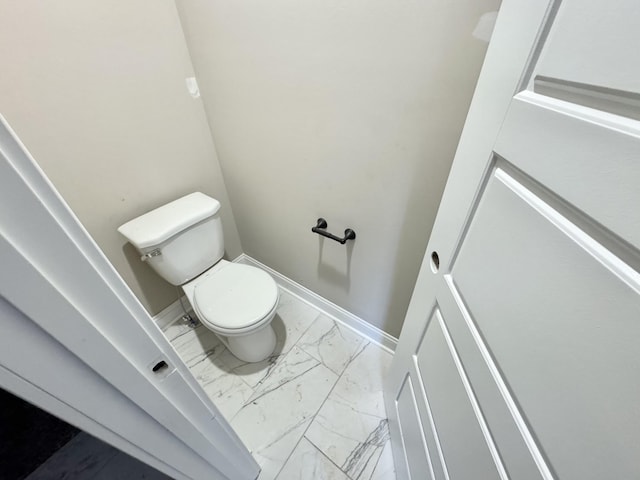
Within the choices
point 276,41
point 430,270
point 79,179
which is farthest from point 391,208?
point 79,179

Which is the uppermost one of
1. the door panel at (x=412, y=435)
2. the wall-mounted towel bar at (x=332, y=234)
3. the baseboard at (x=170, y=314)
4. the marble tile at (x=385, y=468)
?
the wall-mounted towel bar at (x=332, y=234)

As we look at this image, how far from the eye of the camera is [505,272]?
0.44 m

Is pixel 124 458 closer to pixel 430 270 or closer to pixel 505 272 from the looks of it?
pixel 430 270

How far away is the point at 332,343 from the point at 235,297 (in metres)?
0.62

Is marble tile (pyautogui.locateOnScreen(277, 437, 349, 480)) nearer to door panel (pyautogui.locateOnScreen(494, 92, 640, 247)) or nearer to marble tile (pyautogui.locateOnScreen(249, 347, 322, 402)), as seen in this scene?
marble tile (pyautogui.locateOnScreen(249, 347, 322, 402))

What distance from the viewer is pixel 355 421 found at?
119 cm

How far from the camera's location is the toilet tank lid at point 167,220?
3.75 feet

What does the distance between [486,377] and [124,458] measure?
1311 mm

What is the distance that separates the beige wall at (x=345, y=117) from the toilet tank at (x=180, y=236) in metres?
0.29

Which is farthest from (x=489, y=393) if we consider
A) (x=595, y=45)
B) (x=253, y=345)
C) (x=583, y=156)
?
(x=253, y=345)

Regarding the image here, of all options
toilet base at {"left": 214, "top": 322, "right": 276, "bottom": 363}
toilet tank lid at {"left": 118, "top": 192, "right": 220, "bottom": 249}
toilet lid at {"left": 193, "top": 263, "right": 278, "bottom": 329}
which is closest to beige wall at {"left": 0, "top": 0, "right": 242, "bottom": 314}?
toilet tank lid at {"left": 118, "top": 192, "right": 220, "bottom": 249}

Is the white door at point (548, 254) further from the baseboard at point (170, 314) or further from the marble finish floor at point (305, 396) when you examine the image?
the baseboard at point (170, 314)

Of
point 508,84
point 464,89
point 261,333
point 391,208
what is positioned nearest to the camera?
point 508,84

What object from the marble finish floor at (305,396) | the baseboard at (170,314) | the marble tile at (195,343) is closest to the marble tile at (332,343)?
the marble finish floor at (305,396)
